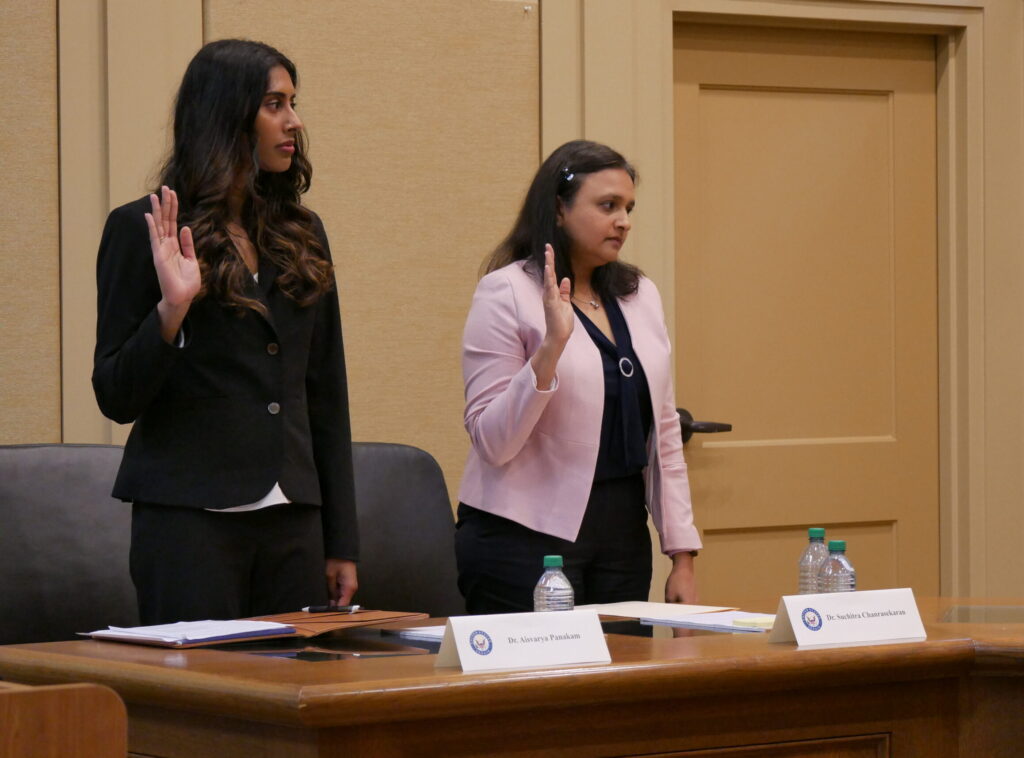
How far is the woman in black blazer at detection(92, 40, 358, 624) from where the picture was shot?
84.0 inches

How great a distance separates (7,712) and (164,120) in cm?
257

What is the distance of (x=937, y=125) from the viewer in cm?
443

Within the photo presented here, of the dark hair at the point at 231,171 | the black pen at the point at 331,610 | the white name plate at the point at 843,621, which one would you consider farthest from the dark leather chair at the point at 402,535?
the white name plate at the point at 843,621

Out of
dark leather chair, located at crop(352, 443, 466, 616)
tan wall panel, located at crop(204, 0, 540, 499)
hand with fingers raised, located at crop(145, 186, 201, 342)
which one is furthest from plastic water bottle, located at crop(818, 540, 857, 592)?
tan wall panel, located at crop(204, 0, 540, 499)

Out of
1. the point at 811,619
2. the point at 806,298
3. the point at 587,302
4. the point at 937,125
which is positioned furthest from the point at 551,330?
the point at 937,125

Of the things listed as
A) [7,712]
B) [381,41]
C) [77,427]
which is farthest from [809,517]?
[7,712]

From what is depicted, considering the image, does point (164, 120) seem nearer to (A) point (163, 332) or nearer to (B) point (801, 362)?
(A) point (163, 332)

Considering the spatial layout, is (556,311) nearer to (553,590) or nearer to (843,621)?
(553,590)

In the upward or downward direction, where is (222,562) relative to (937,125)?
downward

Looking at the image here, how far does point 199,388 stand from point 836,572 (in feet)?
3.26

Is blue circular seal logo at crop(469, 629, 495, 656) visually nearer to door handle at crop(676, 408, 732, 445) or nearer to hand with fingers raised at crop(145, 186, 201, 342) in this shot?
hand with fingers raised at crop(145, 186, 201, 342)

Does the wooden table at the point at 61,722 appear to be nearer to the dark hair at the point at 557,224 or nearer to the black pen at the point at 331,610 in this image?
the black pen at the point at 331,610

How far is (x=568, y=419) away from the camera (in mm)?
2568

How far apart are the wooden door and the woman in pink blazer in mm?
1370
